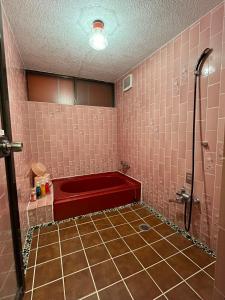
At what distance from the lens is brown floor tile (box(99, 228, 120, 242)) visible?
1562 mm

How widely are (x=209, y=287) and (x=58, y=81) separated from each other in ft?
10.7

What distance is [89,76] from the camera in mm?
2670

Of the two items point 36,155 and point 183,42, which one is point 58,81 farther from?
point 183,42

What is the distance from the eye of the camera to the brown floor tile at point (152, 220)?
181 cm

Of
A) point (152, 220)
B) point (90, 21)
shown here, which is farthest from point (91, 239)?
point (90, 21)

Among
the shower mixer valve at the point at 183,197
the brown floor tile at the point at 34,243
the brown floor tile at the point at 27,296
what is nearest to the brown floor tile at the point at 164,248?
the shower mixer valve at the point at 183,197

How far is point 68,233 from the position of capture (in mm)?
1648

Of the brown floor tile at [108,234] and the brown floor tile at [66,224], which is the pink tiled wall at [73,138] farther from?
the brown floor tile at [108,234]

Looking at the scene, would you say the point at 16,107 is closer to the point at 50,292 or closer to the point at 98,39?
the point at 98,39

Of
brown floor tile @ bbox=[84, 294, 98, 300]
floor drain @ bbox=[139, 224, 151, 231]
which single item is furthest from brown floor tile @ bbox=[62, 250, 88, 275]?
floor drain @ bbox=[139, 224, 151, 231]

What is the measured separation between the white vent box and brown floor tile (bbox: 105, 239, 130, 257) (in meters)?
2.25

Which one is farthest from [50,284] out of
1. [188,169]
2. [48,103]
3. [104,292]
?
[48,103]

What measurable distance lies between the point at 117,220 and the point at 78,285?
0.87 metres

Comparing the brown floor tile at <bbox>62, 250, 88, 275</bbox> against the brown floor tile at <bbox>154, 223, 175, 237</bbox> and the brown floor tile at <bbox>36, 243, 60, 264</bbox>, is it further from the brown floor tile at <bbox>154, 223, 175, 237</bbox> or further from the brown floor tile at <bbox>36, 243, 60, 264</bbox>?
the brown floor tile at <bbox>154, 223, 175, 237</bbox>
